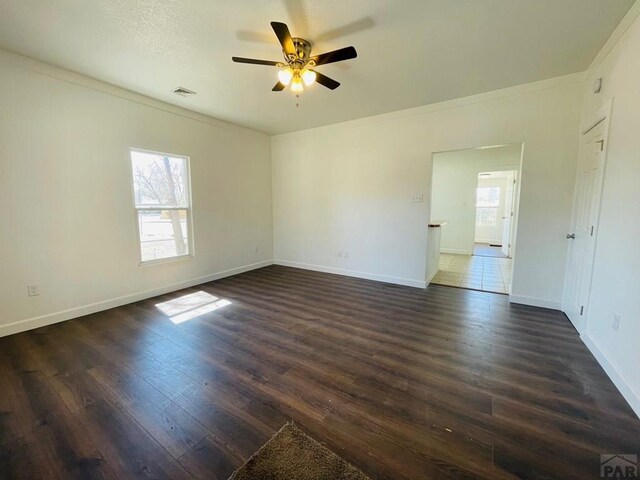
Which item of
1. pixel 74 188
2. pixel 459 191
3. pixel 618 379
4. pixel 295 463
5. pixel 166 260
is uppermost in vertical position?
pixel 459 191

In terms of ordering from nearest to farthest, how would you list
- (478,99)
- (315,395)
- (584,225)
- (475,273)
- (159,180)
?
(315,395)
(584,225)
(478,99)
(159,180)
(475,273)

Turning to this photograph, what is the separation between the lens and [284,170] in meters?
5.77

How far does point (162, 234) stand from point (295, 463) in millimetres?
3761

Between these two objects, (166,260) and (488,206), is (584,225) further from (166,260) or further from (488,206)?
(488,206)

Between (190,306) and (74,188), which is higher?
(74,188)

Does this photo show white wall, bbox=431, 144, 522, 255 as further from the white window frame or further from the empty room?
the white window frame

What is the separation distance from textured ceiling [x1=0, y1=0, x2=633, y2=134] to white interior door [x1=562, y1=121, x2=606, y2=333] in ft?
3.02

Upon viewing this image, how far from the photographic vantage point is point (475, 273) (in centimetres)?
532

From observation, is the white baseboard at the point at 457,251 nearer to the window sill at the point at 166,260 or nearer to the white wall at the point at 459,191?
the white wall at the point at 459,191

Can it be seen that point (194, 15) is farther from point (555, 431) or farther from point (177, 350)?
point (555, 431)

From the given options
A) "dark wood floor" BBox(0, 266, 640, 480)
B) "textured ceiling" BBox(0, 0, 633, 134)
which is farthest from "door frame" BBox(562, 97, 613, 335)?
Answer: "textured ceiling" BBox(0, 0, 633, 134)

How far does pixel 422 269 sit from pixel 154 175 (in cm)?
439

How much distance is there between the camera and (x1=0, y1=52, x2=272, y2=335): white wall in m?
2.76

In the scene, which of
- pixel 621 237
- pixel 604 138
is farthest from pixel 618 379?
pixel 604 138
